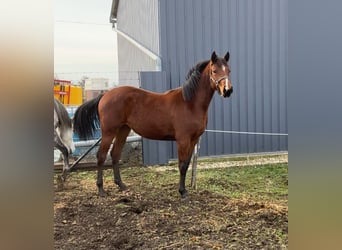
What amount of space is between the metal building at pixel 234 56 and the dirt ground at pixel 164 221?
196 cm

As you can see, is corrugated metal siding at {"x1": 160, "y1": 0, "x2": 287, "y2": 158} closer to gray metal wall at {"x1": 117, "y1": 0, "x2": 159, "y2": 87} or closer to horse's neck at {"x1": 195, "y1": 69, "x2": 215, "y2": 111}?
gray metal wall at {"x1": 117, "y1": 0, "x2": 159, "y2": 87}

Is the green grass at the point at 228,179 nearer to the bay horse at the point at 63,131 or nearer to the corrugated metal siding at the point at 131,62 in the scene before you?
the bay horse at the point at 63,131

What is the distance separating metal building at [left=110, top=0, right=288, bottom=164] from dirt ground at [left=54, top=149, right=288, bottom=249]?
1.96 m

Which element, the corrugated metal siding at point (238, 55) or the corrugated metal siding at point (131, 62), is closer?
the corrugated metal siding at point (238, 55)

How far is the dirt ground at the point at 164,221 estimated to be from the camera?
2311mm

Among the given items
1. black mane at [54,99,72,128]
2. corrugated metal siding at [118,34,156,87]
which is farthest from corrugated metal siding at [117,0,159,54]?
black mane at [54,99,72,128]

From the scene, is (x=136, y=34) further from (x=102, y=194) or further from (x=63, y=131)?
(x=102, y=194)

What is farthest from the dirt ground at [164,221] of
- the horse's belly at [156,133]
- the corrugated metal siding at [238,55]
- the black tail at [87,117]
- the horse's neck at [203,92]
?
the corrugated metal siding at [238,55]

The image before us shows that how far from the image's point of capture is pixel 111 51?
775 cm

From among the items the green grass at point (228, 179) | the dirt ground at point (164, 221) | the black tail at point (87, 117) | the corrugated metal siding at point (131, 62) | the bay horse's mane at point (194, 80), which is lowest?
the dirt ground at point (164, 221)

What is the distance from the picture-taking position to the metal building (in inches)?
217

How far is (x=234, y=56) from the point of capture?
225 inches
